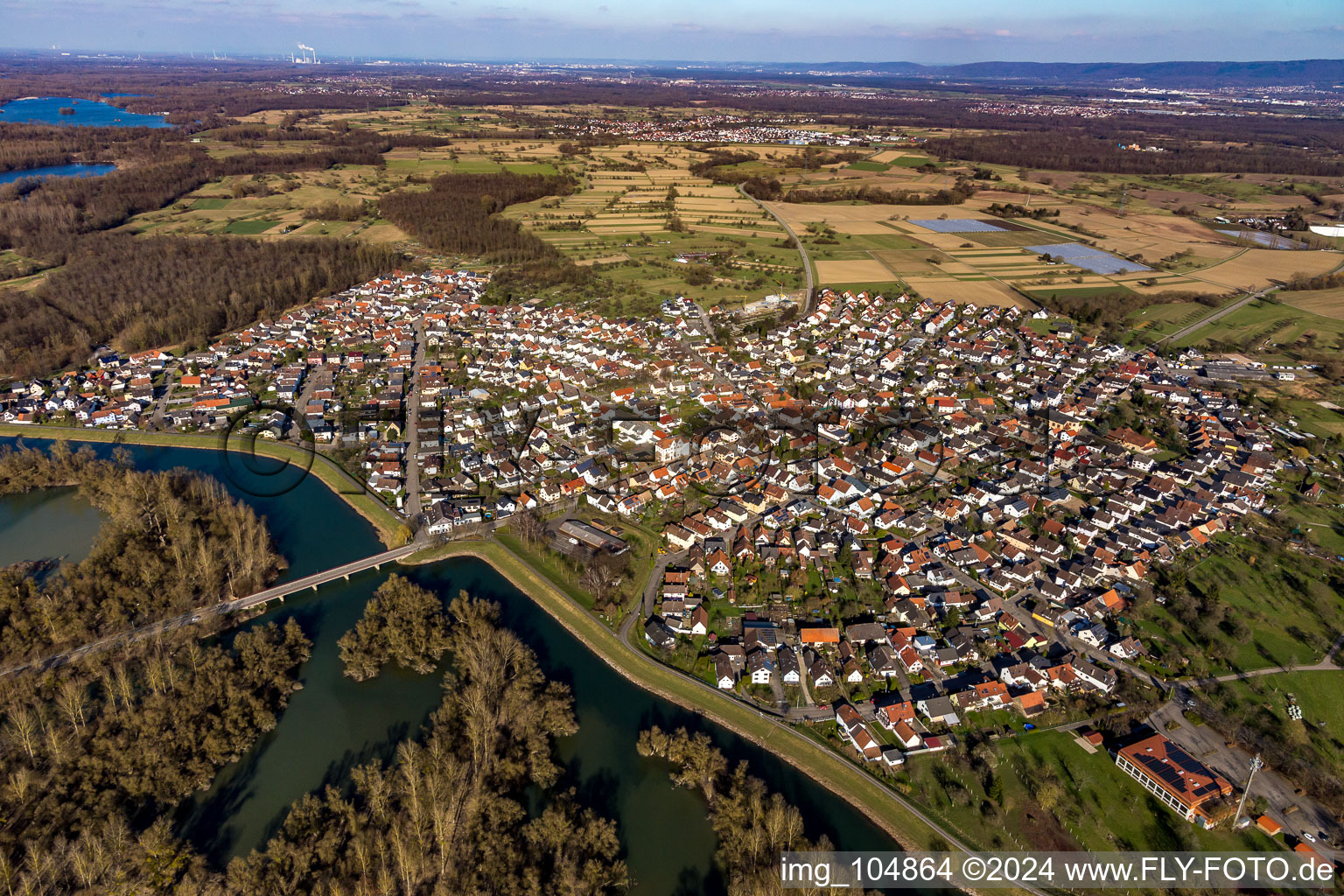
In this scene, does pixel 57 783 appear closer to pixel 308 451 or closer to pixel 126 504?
pixel 126 504

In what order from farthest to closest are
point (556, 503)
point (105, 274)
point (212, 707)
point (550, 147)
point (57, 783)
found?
point (550, 147) < point (105, 274) < point (556, 503) < point (212, 707) < point (57, 783)

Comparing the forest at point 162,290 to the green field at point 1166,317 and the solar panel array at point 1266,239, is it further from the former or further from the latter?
the solar panel array at point 1266,239

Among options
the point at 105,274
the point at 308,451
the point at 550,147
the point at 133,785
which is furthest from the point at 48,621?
the point at 550,147

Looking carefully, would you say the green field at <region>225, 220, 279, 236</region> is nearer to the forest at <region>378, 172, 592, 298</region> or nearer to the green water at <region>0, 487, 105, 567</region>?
the forest at <region>378, 172, 592, 298</region>

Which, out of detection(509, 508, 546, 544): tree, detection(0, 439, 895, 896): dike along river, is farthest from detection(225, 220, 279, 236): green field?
detection(509, 508, 546, 544): tree

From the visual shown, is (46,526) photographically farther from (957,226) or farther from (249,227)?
(957,226)

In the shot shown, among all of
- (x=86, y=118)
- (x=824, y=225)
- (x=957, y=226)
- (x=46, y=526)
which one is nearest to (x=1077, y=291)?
(x=957, y=226)
